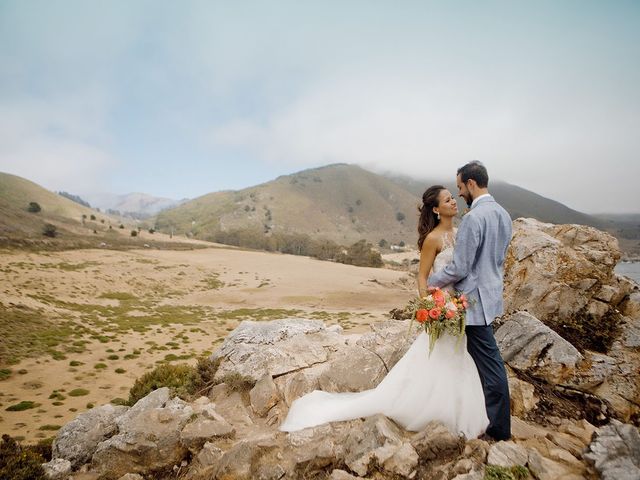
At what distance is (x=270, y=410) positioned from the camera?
5953 millimetres

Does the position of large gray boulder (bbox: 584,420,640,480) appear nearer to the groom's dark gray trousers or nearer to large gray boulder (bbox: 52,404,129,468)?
the groom's dark gray trousers

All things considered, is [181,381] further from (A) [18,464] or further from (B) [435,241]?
(B) [435,241]

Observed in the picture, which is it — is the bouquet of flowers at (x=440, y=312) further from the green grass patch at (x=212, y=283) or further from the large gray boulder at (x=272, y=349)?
the green grass patch at (x=212, y=283)

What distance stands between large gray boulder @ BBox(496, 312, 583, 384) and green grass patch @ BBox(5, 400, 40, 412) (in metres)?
13.8

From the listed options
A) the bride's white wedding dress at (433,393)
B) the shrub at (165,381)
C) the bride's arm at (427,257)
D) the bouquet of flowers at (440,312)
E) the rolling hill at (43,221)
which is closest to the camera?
the bouquet of flowers at (440,312)

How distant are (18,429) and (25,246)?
145 feet

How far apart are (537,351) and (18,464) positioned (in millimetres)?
8324

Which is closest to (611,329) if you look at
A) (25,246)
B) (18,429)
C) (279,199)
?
(18,429)

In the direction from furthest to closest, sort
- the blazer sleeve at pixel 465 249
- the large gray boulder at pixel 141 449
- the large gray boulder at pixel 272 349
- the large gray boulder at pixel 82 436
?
the large gray boulder at pixel 272 349 < the large gray boulder at pixel 82 436 < the large gray boulder at pixel 141 449 < the blazer sleeve at pixel 465 249

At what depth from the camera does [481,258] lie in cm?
362

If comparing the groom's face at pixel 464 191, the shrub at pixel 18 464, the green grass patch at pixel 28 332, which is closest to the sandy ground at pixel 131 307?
the green grass patch at pixel 28 332

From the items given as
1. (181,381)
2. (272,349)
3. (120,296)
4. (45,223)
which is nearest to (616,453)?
(272,349)

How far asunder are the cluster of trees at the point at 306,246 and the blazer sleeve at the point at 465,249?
65.8m

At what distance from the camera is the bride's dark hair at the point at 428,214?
14.1ft
